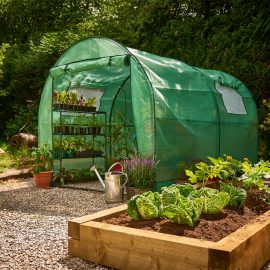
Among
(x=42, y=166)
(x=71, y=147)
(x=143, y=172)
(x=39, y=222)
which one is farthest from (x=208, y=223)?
(x=71, y=147)

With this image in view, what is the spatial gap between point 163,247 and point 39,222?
7.42ft

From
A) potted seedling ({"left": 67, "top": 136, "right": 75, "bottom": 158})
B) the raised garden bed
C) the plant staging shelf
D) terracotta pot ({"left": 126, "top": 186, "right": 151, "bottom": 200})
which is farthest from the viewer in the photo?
potted seedling ({"left": 67, "top": 136, "right": 75, "bottom": 158})

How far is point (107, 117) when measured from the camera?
28.1 ft

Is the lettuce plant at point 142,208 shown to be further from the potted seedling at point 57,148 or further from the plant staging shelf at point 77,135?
the potted seedling at point 57,148

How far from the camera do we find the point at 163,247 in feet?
8.36

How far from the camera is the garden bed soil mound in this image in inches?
111

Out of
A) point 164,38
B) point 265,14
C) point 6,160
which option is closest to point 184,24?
point 164,38

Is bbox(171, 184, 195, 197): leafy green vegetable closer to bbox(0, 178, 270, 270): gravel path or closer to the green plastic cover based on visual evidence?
bbox(0, 178, 270, 270): gravel path

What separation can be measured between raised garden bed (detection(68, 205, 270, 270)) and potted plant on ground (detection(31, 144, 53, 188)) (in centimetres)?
392

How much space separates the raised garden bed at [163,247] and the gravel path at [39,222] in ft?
0.56

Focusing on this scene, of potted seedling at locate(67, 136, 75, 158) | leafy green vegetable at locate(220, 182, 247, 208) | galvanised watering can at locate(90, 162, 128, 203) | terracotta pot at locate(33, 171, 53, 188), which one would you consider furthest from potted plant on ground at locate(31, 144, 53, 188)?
leafy green vegetable at locate(220, 182, 247, 208)

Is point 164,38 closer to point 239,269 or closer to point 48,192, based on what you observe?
point 48,192

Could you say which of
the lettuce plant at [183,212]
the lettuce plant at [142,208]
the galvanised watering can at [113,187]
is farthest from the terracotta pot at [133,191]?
the lettuce plant at [183,212]

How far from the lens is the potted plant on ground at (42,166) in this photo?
22.5 feet
